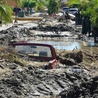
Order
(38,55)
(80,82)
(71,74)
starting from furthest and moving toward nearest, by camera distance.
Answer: (38,55) < (71,74) < (80,82)

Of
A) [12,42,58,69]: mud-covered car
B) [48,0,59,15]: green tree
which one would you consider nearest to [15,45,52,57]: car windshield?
[12,42,58,69]: mud-covered car

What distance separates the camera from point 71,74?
46.4ft

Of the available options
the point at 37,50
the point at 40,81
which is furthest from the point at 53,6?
the point at 40,81

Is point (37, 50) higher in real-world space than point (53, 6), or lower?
higher

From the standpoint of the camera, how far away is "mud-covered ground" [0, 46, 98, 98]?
39.2ft

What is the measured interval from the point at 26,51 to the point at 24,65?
0.53 metres

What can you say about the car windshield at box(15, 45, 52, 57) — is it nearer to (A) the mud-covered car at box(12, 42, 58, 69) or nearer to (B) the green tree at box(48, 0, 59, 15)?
(A) the mud-covered car at box(12, 42, 58, 69)

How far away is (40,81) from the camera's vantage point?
13.0 m

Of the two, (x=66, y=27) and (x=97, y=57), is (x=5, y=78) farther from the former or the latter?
(x=66, y=27)

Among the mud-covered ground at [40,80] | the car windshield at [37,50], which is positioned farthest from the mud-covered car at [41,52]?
the mud-covered ground at [40,80]

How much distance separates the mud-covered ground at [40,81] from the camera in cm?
1194

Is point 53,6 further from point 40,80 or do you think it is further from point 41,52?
point 40,80

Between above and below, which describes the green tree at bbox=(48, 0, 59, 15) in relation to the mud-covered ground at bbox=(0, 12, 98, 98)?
below

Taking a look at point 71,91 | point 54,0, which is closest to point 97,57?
point 71,91
